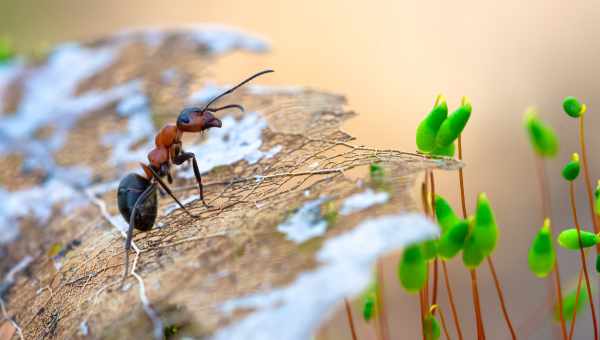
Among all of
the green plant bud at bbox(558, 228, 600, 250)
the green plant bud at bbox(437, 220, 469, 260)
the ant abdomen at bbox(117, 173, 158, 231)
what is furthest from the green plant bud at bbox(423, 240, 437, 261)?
the ant abdomen at bbox(117, 173, 158, 231)

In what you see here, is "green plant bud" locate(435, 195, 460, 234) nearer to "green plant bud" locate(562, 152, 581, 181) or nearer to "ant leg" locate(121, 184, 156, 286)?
"green plant bud" locate(562, 152, 581, 181)

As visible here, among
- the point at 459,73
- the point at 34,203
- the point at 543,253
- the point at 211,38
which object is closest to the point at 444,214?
the point at 543,253

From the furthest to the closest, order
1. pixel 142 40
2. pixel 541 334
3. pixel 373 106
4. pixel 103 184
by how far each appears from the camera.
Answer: pixel 373 106 → pixel 142 40 → pixel 541 334 → pixel 103 184

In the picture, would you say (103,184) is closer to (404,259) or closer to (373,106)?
(404,259)

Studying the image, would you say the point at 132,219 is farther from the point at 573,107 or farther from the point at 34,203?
the point at 573,107

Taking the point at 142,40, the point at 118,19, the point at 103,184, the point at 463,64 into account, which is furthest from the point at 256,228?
the point at 118,19

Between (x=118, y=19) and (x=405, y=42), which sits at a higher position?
(x=118, y=19)
